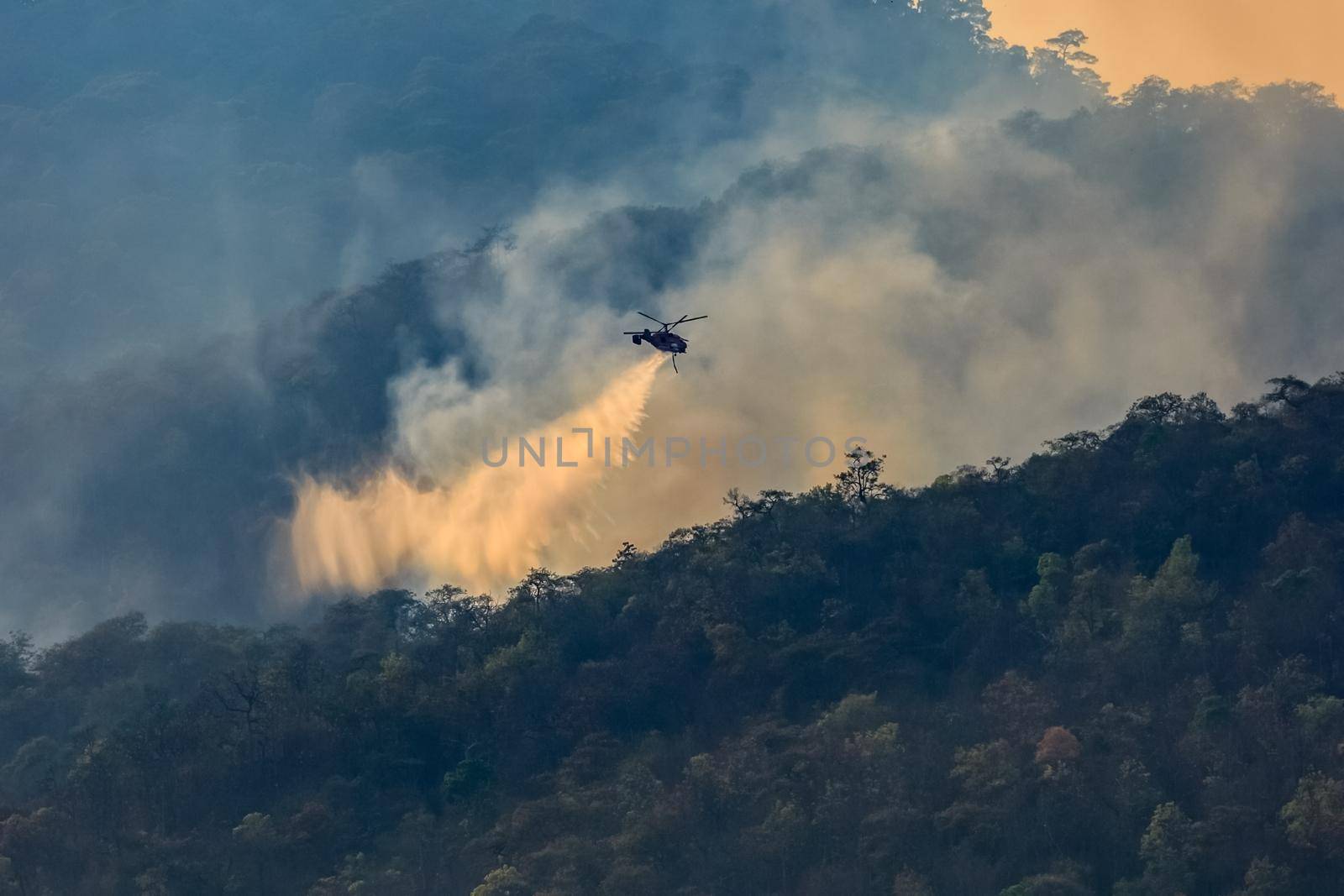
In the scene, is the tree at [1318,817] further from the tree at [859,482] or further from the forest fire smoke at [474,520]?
the forest fire smoke at [474,520]

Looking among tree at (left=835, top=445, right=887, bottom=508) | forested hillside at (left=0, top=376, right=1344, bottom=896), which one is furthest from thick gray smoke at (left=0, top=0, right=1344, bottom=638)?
forested hillside at (left=0, top=376, right=1344, bottom=896)

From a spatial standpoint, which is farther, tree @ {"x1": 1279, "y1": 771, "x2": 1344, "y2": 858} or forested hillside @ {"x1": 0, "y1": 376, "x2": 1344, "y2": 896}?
forested hillside @ {"x1": 0, "y1": 376, "x2": 1344, "y2": 896}

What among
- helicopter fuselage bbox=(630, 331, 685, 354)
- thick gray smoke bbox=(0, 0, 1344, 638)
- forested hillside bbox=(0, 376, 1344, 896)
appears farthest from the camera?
thick gray smoke bbox=(0, 0, 1344, 638)

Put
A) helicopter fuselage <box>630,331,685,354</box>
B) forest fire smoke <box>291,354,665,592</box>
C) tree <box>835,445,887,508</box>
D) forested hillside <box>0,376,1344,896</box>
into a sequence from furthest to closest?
forest fire smoke <box>291,354,665,592</box> → tree <box>835,445,887,508</box> → forested hillside <box>0,376,1344,896</box> → helicopter fuselage <box>630,331,685,354</box>

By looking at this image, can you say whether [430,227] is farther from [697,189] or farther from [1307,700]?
[1307,700]

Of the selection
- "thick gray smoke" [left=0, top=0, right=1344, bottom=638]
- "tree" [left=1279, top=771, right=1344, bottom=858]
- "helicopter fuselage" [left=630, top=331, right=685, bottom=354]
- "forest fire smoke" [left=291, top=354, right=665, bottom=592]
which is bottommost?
"tree" [left=1279, top=771, right=1344, bottom=858]

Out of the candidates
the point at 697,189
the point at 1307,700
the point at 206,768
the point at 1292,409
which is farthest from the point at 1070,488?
the point at 697,189

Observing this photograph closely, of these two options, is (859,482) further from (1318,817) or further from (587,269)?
(587,269)

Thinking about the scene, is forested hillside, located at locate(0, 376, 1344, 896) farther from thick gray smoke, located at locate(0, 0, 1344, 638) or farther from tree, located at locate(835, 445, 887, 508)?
thick gray smoke, located at locate(0, 0, 1344, 638)
